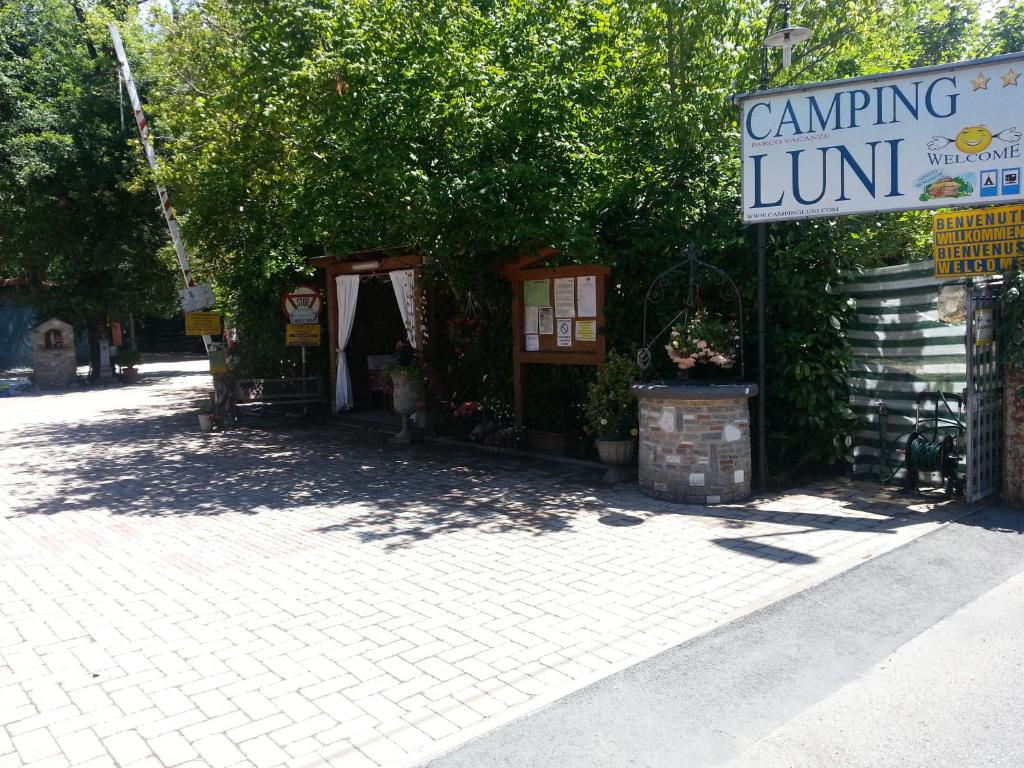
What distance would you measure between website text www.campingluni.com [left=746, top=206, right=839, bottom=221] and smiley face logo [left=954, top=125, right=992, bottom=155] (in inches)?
43.4

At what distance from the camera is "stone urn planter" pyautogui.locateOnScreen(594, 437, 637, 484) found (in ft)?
28.9

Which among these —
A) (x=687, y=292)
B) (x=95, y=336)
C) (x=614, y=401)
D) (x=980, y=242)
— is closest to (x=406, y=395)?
(x=614, y=401)

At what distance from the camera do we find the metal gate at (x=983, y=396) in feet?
23.9

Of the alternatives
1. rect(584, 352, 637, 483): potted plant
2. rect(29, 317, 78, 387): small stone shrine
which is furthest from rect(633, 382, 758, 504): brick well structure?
rect(29, 317, 78, 387): small stone shrine

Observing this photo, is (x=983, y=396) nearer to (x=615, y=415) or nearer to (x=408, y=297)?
(x=615, y=415)

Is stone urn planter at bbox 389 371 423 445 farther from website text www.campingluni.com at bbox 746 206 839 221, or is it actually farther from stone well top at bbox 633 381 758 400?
website text www.campingluni.com at bbox 746 206 839 221

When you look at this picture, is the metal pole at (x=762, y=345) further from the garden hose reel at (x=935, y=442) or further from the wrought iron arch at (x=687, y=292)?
the garden hose reel at (x=935, y=442)

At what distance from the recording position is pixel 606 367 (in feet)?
30.1

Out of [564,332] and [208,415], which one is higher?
[564,332]

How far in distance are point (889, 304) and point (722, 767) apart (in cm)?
602

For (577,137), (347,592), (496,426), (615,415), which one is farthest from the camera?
(496,426)

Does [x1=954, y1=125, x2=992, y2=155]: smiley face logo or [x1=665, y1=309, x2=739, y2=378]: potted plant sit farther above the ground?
[x1=954, y1=125, x2=992, y2=155]: smiley face logo

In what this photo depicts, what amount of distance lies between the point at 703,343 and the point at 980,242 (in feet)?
8.49

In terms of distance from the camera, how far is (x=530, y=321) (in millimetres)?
10594
